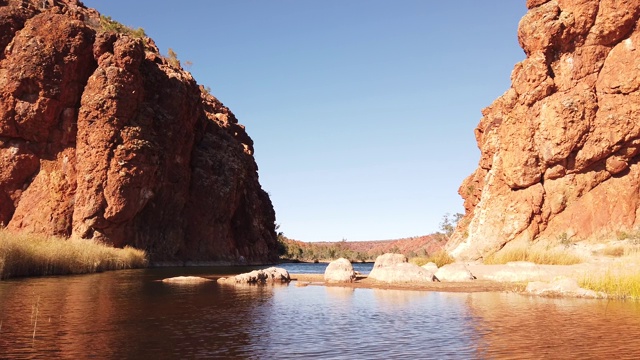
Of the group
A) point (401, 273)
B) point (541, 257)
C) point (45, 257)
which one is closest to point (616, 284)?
point (401, 273)

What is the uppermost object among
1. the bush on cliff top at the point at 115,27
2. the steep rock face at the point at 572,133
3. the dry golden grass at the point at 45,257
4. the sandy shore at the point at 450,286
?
the bush on cliff top at the point at 115,27

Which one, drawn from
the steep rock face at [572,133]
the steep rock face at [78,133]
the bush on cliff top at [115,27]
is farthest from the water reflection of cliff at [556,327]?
the bush on cliff top at [115,27]

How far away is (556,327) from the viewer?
13875 millimetres

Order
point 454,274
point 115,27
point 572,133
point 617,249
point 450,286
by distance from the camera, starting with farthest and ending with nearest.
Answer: point 115,27 → point 572,133 → point 617,249 → point 454,274 → point 450,286

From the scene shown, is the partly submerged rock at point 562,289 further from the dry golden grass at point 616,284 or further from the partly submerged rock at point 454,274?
the partly submerged rock at point 454,274

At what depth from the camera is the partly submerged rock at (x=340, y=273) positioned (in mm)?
30969

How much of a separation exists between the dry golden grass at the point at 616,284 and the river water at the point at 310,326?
1.38 meters

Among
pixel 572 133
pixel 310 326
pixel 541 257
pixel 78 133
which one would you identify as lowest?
pixel 310 326

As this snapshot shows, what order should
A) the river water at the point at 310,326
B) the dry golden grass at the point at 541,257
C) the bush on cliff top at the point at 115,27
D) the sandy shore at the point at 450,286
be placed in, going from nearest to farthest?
the river water at the point at 310,326
the sandy shore at the point at 450,286
the dry golden grass at the point at 541,257
the bush on cliff top at the point at 115,27

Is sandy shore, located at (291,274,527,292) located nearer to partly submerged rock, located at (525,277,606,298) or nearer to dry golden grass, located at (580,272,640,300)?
partly submerged rock, located at (525,277,606,298)

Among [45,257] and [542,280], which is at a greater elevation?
[45,257]

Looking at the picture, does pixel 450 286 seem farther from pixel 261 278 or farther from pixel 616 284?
pixel 261 278

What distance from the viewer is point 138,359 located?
1022 cm

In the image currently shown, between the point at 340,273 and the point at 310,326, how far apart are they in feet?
55.1
